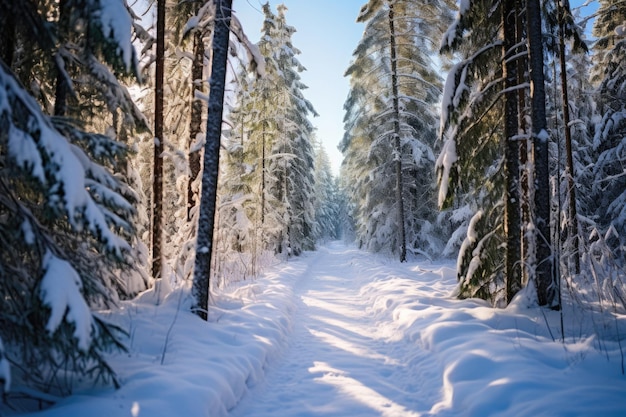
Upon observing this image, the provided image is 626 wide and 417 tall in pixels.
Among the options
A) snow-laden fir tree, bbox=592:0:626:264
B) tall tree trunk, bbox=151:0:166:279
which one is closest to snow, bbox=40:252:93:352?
tall tree trunk, bbox=151:0:166:279

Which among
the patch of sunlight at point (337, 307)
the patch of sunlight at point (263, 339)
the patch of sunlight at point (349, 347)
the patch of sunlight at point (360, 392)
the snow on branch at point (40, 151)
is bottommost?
the patch of sunlight at point (337, 307)

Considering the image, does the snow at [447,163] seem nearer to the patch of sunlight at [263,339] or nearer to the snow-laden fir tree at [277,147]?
the patch of sunlight at [263,339]

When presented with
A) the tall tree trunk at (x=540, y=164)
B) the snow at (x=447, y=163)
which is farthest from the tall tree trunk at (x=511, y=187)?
the snow at (x=447, y=163)

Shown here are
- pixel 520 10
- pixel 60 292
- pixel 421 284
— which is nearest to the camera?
pixel 60 292

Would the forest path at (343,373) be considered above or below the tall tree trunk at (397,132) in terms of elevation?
below

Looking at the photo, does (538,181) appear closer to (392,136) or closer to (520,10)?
(520,10)

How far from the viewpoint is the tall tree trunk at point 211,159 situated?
6840 mm

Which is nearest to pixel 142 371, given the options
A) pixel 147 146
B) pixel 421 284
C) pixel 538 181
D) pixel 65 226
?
pixel 65 226

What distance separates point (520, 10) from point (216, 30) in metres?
6.49

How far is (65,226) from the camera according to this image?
4184mm

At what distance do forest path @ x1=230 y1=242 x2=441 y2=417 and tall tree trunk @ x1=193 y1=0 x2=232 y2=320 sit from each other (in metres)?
2.25

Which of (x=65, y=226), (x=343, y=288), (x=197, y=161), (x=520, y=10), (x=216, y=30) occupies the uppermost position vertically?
(x=520, y=10)

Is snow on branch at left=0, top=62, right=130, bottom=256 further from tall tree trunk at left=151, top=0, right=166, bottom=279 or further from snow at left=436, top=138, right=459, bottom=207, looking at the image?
snow at left=436, top=138, right=459, bottom=207

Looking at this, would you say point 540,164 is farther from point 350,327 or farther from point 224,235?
point 224,235
